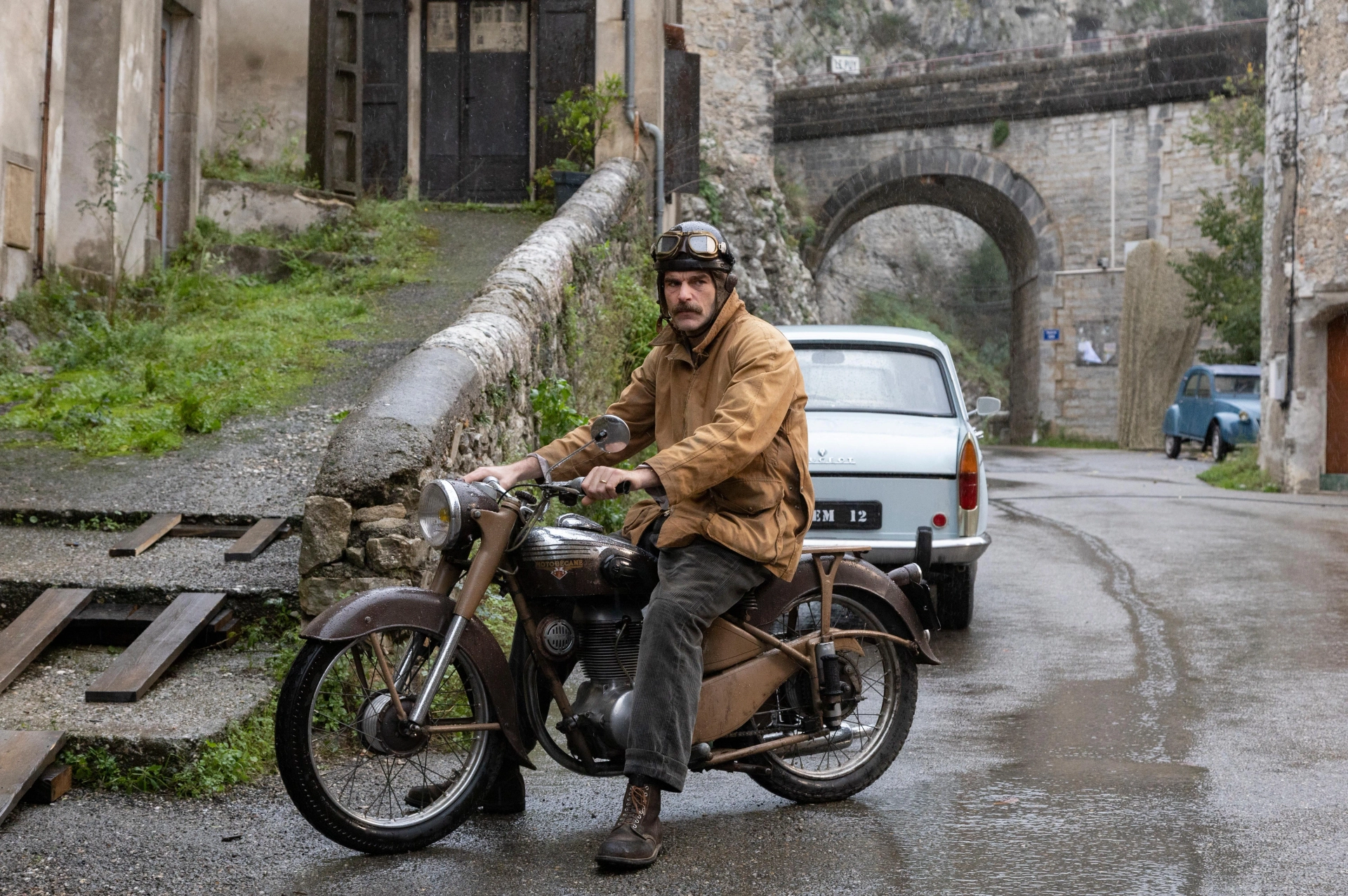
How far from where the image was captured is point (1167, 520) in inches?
504

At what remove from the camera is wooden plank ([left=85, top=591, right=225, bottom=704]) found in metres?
4.61

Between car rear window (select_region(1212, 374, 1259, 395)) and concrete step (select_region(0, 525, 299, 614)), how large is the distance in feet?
72.9

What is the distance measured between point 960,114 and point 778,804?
103 feet

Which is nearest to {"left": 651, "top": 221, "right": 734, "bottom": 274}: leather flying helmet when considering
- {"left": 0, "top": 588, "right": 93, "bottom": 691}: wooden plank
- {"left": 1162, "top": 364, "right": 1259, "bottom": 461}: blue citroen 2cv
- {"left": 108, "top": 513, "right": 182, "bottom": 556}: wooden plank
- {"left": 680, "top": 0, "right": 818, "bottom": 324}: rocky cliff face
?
{"left": 0, "top": 588, "right": 93, "bottom": 691}: wooden plank

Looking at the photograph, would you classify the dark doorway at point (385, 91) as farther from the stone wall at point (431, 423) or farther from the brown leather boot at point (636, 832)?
the brown leather boot at point (636, 832)

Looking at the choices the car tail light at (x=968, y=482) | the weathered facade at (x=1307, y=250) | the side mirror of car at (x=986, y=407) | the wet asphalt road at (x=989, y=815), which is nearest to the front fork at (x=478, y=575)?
the wet asphalt road at (x=989, y=815)

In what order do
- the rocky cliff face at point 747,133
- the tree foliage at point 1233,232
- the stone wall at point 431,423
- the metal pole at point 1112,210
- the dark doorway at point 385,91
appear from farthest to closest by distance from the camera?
the metal pole at point 1112,210, the rocky cliff face at point 747,133, the tree foliage at point 1233,232, the dark doorway at point 385,91, the stone wall at point 431,423

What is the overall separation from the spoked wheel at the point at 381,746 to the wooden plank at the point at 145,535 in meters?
1.89

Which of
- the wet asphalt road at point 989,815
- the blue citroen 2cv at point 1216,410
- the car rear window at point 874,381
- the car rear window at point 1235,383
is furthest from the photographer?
the car rear window at point 1235,383

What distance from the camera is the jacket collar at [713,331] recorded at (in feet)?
13.7

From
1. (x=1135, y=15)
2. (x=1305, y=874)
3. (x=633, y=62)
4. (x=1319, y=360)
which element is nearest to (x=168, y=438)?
(x=1305, y=874)

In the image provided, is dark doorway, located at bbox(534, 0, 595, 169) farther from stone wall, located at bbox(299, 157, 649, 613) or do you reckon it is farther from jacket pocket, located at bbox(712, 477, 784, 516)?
jacket pocket, located at bbox(712, 477, 784, 516)

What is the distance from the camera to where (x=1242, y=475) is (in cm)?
1783

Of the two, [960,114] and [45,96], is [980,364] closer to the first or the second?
[960,114]
